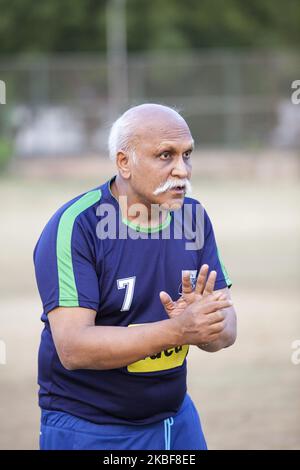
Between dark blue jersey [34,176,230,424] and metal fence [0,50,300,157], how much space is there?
3051cm

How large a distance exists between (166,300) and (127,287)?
0.21 meters

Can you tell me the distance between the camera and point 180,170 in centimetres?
376

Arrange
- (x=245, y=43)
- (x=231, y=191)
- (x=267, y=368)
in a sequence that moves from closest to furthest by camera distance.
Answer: (x=267, y=368)
(x=231, y=191)
(x=245, y=43)

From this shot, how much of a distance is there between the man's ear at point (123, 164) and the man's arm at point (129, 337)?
0.69 metres

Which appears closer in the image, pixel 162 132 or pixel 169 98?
pixel 162 132

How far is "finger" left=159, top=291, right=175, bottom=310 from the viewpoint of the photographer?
3590 millimetres

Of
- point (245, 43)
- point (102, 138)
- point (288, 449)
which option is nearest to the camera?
point (288, 449)

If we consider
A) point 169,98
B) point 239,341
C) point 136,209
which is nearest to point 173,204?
point 136,209

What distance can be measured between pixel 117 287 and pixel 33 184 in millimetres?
26531

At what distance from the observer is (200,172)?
3188cm

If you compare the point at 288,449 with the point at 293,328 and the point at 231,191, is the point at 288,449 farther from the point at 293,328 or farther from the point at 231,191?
the point at 231,191

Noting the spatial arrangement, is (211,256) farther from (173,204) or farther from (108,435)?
(108,435)

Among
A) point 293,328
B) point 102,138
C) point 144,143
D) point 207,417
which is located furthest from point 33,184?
point 144,143

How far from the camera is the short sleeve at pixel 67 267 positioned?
3.57m
